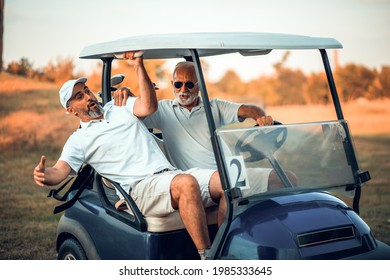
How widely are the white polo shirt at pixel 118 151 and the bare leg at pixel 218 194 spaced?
26cm

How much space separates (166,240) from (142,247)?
123mm

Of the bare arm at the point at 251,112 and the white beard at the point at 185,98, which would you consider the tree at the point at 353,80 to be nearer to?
the bare arm at the point at 251,112

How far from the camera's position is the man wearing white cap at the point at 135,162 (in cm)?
316

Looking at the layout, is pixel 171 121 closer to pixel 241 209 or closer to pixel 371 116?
pixel 241 209

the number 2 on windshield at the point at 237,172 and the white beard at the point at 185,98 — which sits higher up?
the white beard at the point at 185,98

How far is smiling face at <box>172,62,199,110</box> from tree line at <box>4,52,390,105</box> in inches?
176

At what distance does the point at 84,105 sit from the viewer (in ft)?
11.8

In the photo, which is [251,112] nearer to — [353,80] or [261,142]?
[261,142]

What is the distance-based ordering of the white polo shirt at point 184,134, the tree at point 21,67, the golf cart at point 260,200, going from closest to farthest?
the golf cart at point 260,200, the white polo shirt at point 184,134, the tree at point 21,67

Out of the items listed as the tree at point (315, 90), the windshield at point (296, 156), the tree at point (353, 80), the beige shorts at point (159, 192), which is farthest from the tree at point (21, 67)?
the windshield at point (296, 156)

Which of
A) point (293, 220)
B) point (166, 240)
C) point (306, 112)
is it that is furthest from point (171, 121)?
point (306, 112)

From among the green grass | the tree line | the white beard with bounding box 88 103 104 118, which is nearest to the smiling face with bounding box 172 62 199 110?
the white beard with bounding box 88 103 104 118

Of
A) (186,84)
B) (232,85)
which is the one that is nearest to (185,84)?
(186,84)
